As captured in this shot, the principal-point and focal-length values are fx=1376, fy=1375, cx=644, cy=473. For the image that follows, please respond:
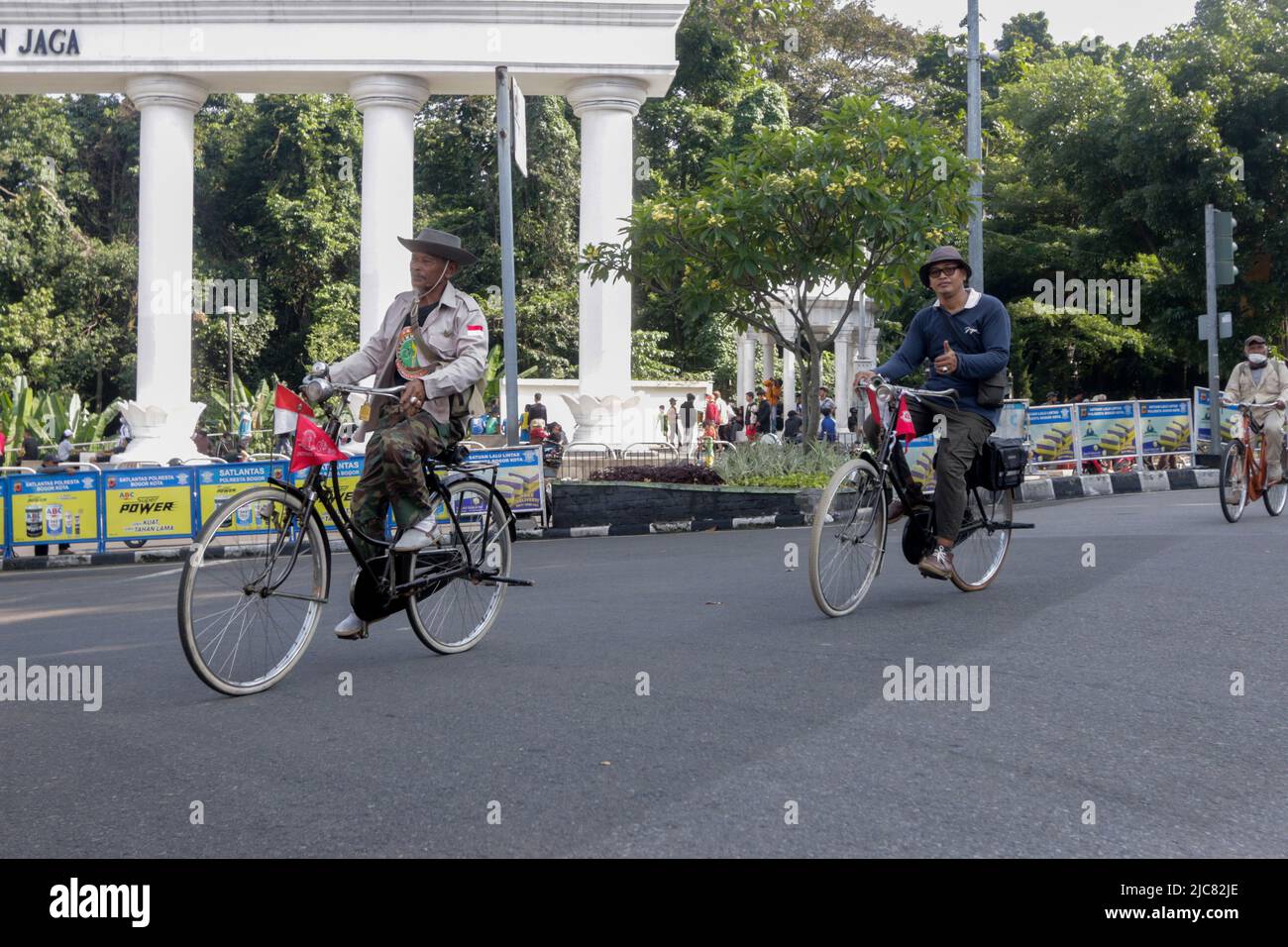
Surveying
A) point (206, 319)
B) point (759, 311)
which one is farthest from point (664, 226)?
point (206, 319)

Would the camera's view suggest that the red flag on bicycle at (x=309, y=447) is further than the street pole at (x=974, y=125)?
No

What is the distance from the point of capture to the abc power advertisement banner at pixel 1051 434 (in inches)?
835

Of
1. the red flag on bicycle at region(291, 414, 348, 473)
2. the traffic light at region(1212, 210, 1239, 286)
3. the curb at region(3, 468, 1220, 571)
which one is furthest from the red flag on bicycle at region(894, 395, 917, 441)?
the traffic light at region(1212, 210, 1239, 286)

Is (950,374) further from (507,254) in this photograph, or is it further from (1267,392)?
(507,254)

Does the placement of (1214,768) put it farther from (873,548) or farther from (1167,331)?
(1167,331)

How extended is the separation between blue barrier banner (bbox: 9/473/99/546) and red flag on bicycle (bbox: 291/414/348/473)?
12.6 meters

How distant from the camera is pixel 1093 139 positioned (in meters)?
29.8

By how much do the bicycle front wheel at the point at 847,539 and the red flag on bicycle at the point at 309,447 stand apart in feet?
8.16

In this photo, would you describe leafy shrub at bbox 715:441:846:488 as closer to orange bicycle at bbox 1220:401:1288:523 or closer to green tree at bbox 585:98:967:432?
green tree at bbox 585:98:967:432

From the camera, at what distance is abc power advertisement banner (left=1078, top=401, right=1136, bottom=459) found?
21406 millimetres

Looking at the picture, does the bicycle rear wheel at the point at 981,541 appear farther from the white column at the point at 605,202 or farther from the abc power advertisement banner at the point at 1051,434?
the white column at the point at 605,202

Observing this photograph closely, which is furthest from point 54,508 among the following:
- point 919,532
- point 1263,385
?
point 1263,385

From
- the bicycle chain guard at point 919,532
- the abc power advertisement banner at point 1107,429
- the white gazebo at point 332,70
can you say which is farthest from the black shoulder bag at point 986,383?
the white gazebo at point 332,70

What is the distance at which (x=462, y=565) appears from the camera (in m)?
6.54
